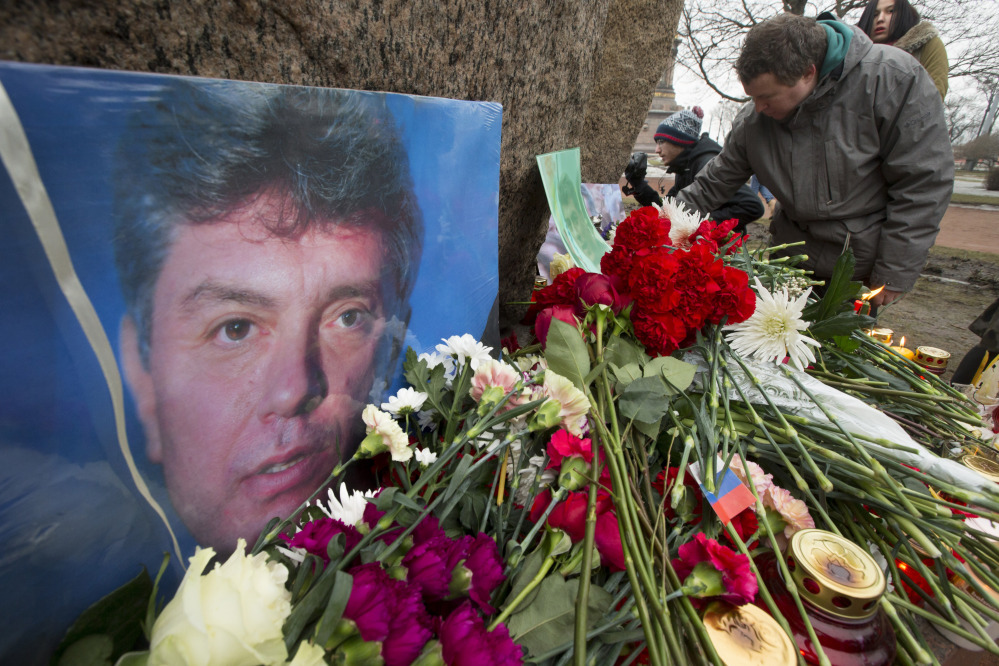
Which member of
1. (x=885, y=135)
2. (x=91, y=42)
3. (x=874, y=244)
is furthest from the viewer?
(x=874, y=244)

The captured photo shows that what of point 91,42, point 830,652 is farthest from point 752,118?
point 91,42

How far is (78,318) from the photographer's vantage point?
425mm

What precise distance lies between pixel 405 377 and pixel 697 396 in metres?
0.50

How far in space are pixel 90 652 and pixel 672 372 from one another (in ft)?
2.51

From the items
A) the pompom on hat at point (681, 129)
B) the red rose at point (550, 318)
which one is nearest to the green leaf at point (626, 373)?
the red rose at point (550, 318)

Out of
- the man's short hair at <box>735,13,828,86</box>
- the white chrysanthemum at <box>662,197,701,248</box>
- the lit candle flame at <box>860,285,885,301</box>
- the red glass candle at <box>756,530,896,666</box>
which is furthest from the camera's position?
the man's short hair at <box>735,13,828,86</box>

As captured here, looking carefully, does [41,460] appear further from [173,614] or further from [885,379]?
[885,379]

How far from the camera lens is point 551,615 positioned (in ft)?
1.67

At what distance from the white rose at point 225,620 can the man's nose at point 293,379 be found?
0.25 m

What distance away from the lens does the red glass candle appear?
52cm

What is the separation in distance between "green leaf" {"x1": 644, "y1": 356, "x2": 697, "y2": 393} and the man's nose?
1.66ft

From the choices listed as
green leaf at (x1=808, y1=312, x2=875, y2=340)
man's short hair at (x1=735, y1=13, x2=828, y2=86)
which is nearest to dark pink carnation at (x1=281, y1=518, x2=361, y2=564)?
green leaf at (x1=808, y1=312, x2=875, y2=340)

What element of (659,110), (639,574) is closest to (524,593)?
(639,574)

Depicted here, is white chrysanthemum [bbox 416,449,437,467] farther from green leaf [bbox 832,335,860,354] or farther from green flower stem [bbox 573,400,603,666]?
green leaf [bbox 832,335,860,354]
